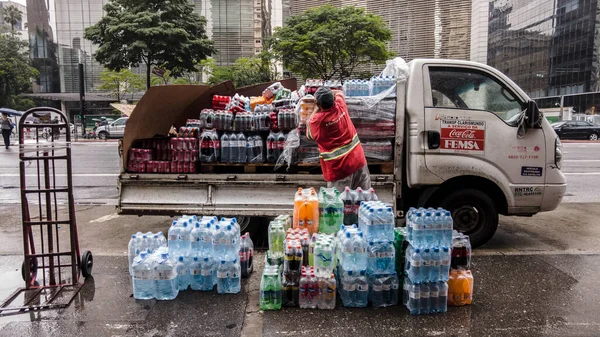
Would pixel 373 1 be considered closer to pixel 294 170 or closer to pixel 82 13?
pixel 294 170

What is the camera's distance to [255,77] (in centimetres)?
3241

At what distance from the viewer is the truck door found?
18.0ft

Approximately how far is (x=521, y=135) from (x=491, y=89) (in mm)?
706

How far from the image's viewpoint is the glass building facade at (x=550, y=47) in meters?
52.4

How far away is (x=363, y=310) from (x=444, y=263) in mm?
835

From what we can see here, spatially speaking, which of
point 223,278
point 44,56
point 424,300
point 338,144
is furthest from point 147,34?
point 44,56

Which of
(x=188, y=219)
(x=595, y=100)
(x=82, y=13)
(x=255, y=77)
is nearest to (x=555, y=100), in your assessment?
(x=595, y=100)

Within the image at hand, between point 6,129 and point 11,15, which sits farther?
point 11,15

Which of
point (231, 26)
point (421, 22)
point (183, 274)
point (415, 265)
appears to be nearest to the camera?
point (415, 265)

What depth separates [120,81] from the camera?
4184 centimetres

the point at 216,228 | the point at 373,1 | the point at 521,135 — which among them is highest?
the point at 373,1

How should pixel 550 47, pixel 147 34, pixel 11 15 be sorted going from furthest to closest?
pixel 11 15 → pixel 550 47 → pixel 147 34

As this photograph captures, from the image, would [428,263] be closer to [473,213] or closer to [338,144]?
[338,144]

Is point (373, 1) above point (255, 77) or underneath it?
above
